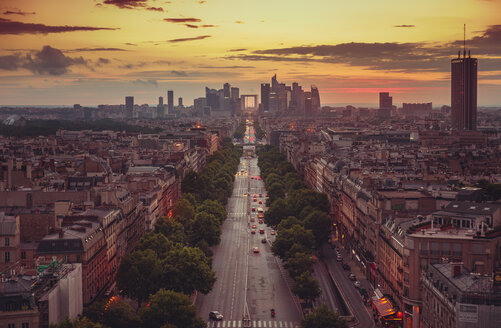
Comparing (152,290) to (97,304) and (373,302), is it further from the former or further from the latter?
(373,302)

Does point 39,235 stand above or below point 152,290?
above

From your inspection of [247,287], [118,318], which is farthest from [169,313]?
[247,287]

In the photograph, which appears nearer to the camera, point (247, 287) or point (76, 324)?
point (76, 324)

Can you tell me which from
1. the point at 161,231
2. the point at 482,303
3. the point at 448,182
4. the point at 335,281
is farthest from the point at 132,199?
the point at 482,303

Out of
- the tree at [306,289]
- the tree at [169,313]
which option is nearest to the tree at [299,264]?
the tree at [306,289]

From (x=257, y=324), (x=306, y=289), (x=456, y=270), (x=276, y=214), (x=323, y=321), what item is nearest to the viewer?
(x=456, y=270)

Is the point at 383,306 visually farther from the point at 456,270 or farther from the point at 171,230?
the point at 171,230
